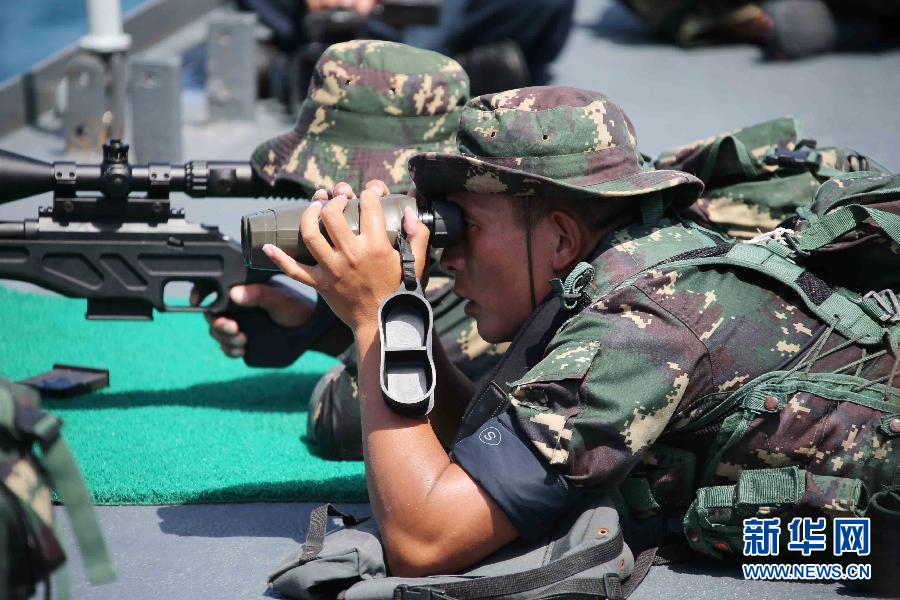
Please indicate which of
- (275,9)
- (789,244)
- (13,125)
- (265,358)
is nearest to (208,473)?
(265,358)

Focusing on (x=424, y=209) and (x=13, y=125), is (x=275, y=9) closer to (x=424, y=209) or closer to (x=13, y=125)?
(x=13, y=125)

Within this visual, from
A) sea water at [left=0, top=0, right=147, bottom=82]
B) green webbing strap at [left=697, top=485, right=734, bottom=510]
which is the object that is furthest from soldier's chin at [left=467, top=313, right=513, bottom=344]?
sea water at [left=0, top=0, right=147, bottom=82]

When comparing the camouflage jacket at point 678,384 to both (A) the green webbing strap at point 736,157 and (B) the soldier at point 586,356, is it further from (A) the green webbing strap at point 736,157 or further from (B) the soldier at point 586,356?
(A) the green webbing strap at point 736,157

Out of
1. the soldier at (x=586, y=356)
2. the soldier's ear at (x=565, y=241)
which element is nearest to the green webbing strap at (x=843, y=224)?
the soldier at (x=586, y=356)

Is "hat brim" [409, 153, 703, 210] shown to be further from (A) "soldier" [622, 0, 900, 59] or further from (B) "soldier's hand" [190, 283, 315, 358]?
(A) "soldier" [622, 0, 900, 59]

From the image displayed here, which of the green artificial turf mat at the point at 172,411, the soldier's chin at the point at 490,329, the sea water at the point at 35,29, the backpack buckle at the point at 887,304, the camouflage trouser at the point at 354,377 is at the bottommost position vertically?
the sea water at the point at 35,29

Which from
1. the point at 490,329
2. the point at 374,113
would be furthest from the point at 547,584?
the point at 374,113

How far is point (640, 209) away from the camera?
2.54 meters

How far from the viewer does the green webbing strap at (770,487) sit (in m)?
2.36

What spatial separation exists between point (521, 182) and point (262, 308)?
1.43 meters

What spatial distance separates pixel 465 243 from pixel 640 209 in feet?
1.25

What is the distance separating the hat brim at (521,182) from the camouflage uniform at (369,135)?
2.60 ft

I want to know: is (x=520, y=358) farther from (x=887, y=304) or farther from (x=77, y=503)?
(x=77, y=503)

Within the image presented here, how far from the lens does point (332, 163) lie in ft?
11.3
